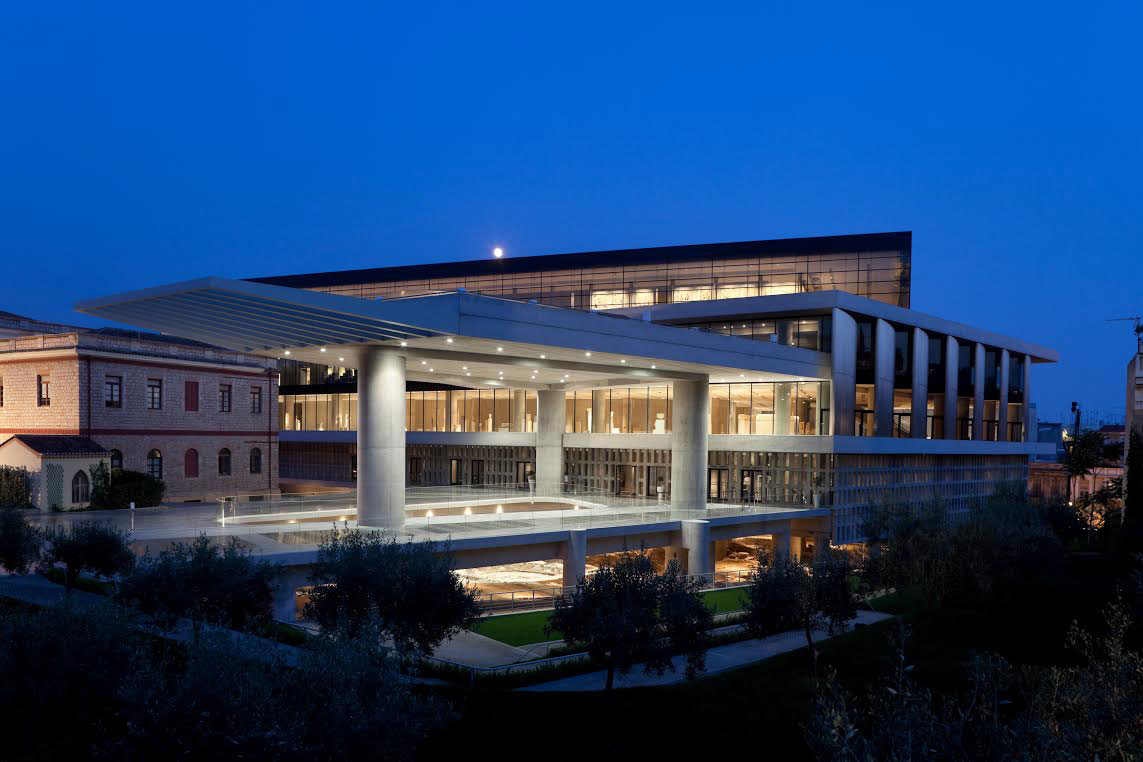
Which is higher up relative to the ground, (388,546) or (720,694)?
(388,546)

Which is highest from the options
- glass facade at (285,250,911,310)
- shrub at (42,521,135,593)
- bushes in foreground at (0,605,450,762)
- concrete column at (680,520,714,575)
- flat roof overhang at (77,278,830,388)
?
glass facade at (285,250,911,310)

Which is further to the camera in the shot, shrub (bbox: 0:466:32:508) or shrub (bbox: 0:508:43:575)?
shrub (bbox: 0:466:32:508)

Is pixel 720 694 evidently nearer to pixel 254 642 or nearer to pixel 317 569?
pixel 317 569

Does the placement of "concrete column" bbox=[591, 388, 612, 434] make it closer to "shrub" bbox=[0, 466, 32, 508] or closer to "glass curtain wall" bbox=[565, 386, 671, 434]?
"glass curtain wall" bbox=[565, 386, 671, 434]

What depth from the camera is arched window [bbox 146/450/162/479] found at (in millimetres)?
43250

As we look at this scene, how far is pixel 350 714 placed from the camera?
9.54 meters

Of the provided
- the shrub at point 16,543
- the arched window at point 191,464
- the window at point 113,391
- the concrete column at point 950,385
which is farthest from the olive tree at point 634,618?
the concrete column at point 950,385

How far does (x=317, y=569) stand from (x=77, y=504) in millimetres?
25599

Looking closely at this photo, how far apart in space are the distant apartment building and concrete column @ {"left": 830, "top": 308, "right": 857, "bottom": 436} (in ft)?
107

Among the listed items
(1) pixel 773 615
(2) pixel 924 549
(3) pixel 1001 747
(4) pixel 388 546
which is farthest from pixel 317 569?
(2) pixel 924 549

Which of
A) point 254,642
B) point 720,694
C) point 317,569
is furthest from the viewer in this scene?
point 720,694

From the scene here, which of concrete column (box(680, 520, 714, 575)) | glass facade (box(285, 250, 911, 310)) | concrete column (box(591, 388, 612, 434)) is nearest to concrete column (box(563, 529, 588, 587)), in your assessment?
concrete column (box(680, 520, 714, 575))

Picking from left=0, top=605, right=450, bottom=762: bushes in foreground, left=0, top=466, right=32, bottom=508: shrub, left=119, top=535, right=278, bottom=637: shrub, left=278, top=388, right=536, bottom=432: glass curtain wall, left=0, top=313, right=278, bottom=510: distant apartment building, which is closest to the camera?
left=0, top=605, right=450, bottom=762: bushes in foreground

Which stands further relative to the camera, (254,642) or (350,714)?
(254,642)
